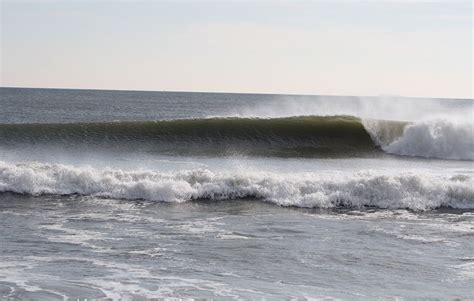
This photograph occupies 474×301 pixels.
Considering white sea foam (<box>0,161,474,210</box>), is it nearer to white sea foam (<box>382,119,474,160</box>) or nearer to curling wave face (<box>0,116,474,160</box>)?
curling wave face (<box>0,116,474,160</box>)

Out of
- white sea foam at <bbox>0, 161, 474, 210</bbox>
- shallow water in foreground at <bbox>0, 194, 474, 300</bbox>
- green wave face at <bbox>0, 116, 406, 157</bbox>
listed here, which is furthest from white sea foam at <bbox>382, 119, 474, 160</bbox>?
shallow water in foreground at <bbox>0, 194, 474, 300</bbox>

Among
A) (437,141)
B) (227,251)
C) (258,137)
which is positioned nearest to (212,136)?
(258,137)

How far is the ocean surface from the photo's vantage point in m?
9.00

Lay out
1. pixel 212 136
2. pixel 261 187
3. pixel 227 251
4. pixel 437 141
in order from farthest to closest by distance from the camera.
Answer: pixel 212 136
pixel 437 141
pixel 261 187
pixel 227 251

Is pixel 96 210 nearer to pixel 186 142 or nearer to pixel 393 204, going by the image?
pixel 393 204

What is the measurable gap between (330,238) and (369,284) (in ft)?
8.42

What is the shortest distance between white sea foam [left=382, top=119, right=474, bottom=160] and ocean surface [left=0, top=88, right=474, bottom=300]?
4cm

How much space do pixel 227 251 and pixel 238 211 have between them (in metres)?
3.48

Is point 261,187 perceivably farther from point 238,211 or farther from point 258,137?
point 258,137

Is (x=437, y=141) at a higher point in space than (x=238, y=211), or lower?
higher

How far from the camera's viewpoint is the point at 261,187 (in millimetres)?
15578

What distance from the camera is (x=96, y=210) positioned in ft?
45.2

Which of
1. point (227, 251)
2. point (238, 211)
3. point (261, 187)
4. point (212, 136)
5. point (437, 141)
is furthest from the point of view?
point (212, 136)

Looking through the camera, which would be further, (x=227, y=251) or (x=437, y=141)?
(x=437, y=141)
